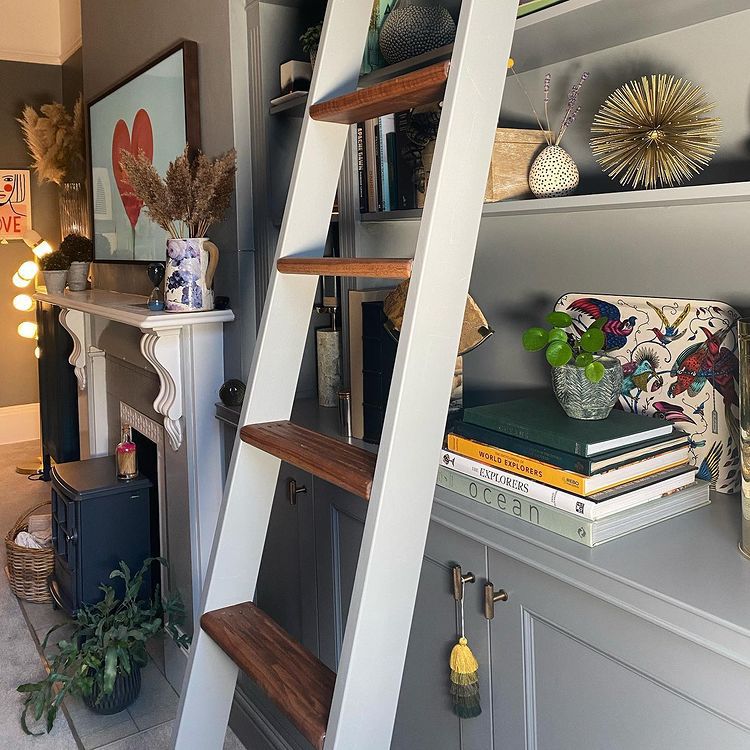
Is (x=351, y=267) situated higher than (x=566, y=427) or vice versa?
(x=351, y=267)

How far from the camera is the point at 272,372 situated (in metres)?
1.43

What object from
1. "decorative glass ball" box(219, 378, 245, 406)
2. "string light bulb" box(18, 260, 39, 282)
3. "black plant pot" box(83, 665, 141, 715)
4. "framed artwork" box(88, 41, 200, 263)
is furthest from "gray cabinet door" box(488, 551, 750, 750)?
"string light bulb" box(18, 260, 39, 282)

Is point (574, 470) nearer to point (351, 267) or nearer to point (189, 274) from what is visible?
point (351, 267)

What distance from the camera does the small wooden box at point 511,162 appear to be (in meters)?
1.52

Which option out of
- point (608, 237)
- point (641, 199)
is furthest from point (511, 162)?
point (641, 199)

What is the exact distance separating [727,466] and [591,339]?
0.33m

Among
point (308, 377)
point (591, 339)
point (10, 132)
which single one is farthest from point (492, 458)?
point (10, 132)

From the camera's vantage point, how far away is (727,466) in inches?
54.4

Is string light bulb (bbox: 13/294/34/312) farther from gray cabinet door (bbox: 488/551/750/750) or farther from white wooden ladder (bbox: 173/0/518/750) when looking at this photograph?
gray cabinet door (bbox: 488/551/750/750)

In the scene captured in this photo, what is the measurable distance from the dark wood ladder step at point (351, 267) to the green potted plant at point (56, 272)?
244cm

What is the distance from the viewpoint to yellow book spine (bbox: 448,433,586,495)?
120 cm

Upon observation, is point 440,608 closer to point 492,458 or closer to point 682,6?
point 492,458

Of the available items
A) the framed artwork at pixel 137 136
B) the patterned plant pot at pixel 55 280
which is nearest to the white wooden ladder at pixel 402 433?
the framed artwork at pixel 137 136

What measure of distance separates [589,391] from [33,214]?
486cm
